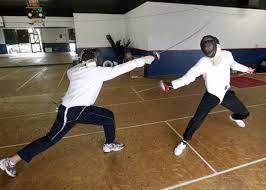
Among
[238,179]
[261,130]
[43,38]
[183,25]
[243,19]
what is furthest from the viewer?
[43,38]

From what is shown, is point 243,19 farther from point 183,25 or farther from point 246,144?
point 246,144

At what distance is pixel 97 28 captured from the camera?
32.4 ft

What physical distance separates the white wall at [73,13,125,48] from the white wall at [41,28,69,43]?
8.70m

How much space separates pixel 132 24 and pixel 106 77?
23.9 ft

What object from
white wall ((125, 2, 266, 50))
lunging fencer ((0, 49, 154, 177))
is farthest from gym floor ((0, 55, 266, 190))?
white wall ((125, 2, 266, 50))

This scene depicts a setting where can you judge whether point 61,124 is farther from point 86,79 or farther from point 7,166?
point 7,166

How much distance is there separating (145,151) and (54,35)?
57.7ft

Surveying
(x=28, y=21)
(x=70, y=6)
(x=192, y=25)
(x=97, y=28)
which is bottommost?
(x=192, y=25)

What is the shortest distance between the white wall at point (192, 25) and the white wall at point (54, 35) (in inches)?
448

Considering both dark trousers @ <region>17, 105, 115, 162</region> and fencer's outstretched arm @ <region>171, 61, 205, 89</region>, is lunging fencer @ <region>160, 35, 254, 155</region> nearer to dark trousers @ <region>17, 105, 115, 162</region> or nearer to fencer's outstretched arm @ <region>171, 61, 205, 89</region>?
fencer's outstretched arm @ <region>171, 61, 205, 89</region>

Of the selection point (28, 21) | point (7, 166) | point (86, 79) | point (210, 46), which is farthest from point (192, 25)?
point (28, 21)

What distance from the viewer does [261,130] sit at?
2895 mm

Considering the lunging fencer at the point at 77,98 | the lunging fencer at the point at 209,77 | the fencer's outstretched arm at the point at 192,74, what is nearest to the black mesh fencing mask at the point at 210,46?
the lunging fencer at the point at 209,77

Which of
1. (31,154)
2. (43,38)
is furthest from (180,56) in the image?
(43,38)
